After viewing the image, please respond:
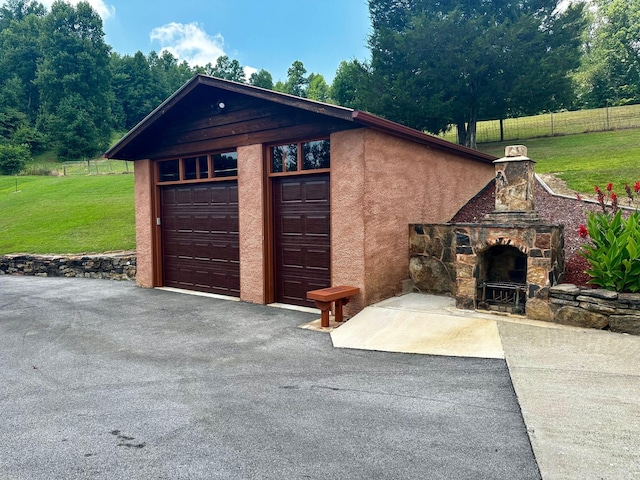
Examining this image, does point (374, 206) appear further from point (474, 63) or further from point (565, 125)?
point (565, 125)

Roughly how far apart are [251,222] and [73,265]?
7.33m

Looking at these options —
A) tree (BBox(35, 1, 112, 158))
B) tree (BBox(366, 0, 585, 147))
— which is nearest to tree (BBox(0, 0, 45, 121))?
tree (BBox(35, 1, 112, 158))

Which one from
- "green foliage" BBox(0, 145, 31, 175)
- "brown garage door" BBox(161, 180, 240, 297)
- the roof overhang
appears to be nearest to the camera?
the roof overhang

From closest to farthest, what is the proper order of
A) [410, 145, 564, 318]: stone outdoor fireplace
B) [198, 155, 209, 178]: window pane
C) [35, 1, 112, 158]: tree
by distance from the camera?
[410, 145, 564, 318]: stone outdoor fireplace
[198, 155, 209, 178]: window pane
[35, 1, 112, 158]: tree

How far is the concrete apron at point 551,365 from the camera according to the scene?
2.88m

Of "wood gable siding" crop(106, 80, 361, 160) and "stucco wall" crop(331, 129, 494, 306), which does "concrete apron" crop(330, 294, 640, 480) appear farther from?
"wood gable siding" crop(106, 80, 361, 160)

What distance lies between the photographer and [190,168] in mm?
9820

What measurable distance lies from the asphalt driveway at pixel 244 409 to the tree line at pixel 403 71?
55.2 ft

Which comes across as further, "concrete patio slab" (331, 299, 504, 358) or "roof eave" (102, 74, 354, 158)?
"roof eave" (102, 74, 354, 158)

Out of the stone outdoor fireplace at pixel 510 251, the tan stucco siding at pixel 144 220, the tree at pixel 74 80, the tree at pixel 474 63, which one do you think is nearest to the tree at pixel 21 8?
the tree at pixel 74 80

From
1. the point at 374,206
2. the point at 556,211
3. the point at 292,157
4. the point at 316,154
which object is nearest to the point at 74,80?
the point at 292,157

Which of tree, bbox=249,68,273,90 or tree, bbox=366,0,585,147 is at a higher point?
tree, bbox=249,68,273,90

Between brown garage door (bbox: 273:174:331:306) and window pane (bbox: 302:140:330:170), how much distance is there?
20 cm

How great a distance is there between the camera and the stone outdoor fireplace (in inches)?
231
